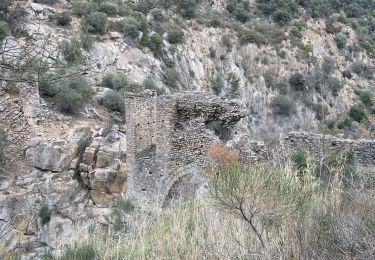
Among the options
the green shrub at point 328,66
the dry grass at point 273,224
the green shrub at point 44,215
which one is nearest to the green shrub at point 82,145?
the green shrub at point 44,215

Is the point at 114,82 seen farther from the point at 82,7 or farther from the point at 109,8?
the point at 109,8

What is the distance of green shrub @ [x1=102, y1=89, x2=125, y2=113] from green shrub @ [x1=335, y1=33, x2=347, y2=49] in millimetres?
26277

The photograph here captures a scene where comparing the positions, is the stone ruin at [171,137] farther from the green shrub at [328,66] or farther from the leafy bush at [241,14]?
the leafy bush at [241,14]

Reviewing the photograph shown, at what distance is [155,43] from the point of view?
1140 inches

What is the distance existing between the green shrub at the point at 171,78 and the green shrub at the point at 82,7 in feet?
17.5

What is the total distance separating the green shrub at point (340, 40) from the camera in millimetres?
41344

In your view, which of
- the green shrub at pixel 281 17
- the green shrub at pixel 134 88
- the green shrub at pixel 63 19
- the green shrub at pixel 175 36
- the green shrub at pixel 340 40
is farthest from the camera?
the green shrub at pixel 340 40

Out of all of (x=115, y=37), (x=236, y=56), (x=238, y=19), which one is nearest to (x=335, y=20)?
(x=238, y=19)

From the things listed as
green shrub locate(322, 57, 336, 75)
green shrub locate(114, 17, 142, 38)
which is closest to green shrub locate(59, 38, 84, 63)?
green shrub locate(114, 17, 142, 38)

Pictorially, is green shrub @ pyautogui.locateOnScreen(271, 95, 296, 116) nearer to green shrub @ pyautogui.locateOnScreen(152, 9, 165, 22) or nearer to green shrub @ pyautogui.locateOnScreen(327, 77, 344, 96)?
green shrub @ pyautogui.locateOnScreen(327, 77, 344, 96)

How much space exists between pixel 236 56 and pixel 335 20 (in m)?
13.6

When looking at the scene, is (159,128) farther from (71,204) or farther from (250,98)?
(250,98)

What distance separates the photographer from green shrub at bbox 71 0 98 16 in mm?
27969

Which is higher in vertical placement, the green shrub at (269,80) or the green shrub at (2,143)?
the green shrub at (269,80)
